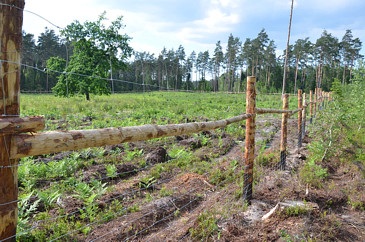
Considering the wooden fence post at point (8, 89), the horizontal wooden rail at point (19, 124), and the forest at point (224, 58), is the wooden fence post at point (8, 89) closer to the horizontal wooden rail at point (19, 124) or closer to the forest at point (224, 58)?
the horizontal wooden rail at point (19, 124)

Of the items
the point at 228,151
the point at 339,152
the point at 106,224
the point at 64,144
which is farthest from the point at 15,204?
the point at 339,152

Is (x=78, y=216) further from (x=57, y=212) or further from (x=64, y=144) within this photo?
(x=64, y=144)

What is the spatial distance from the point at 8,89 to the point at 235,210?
3.29m

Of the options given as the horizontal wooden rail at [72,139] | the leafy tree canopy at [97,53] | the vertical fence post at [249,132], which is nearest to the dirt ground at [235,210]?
the vertical fence post at [249,132]

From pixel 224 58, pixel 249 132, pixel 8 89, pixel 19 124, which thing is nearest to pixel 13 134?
pixel 19 124

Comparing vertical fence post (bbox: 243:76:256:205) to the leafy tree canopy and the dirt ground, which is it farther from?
the leafy tree canopy

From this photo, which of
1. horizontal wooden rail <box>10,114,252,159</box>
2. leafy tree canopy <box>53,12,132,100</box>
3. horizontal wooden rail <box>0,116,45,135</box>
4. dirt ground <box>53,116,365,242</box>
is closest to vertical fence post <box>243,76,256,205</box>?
dirt ground <box>53,116,365,242</box>

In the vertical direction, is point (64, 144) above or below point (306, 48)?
below

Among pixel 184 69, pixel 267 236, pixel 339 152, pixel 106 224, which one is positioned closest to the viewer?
pixel 267 236

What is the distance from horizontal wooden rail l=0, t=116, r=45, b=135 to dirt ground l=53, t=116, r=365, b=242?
209cm

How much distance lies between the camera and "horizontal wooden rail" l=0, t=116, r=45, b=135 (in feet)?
4.26

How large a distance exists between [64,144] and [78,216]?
2634mm

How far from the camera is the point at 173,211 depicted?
3.89 meters

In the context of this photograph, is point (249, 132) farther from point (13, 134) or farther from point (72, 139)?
point (13, 134)
